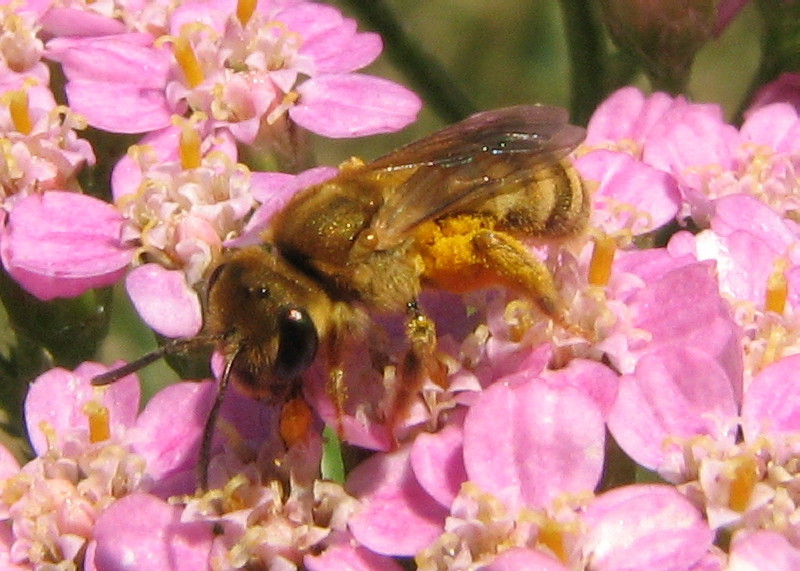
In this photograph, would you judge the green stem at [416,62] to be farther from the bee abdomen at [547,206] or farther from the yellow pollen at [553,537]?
the yellow pollen at [553,537]

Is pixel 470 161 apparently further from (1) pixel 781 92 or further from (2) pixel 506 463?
(1) pixel 781 92

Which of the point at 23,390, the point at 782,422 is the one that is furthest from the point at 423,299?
the point at 23,390

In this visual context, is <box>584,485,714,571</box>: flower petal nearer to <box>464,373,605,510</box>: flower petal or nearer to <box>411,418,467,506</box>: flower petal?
<box>464,373,605,510</box>: flower petal

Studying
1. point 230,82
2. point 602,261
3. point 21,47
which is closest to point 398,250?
point 602,261

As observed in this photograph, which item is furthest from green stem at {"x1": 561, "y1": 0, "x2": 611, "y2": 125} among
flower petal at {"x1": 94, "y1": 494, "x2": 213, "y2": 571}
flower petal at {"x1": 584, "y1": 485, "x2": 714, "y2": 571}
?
flower petal at {"x1": 94, "y1": 494, "x2": 213, "y2": 571}

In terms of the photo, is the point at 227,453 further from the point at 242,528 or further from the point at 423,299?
the point at 423,299

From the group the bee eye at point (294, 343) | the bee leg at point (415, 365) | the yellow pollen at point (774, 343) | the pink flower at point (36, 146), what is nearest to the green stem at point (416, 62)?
the pink flower at point (36, 146)
